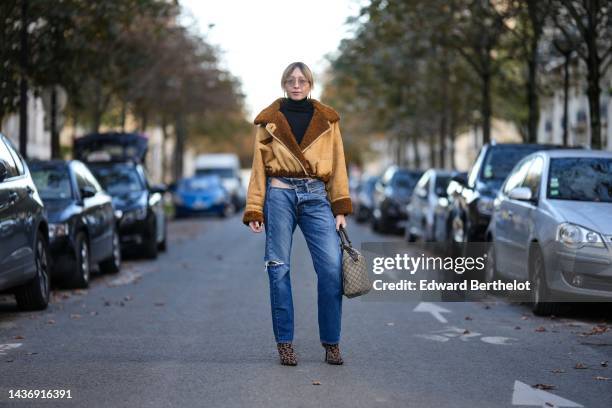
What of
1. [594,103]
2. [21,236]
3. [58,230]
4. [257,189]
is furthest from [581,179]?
[594,103]

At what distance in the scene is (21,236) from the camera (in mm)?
11438

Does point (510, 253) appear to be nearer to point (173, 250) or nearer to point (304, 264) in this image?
point (304, 264)

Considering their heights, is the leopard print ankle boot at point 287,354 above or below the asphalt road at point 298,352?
above

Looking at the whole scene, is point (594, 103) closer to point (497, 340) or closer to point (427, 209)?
point (427, 209)

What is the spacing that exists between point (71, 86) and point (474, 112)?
19.9 meters

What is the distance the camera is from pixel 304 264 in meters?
20.0

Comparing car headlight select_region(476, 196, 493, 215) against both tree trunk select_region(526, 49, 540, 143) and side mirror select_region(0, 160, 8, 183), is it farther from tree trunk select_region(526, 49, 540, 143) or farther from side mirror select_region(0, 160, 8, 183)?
tree trunk select_region(526, 49, 540, 143)

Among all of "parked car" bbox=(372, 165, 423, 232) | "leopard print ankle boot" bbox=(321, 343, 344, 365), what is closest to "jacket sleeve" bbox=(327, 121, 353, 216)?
"leopard print ankle boot" bbox=(321, 343, 344, 365)

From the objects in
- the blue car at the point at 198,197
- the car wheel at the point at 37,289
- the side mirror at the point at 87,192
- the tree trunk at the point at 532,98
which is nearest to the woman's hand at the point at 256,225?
the car wheel at the point at 37,289

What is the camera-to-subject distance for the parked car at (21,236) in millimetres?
10922

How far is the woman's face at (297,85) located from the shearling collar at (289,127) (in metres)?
0.12

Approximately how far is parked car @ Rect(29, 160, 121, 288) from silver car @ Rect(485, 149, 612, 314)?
4804mm

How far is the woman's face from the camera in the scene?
820 cm

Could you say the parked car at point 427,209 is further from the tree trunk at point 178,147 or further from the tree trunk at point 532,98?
the tree trunk at point 178,147
